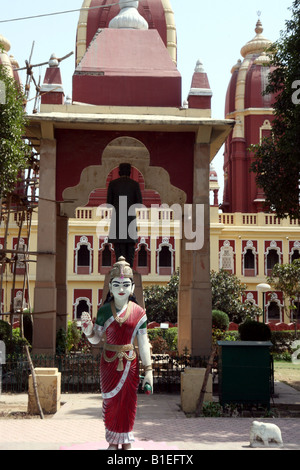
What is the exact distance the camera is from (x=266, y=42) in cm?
4069

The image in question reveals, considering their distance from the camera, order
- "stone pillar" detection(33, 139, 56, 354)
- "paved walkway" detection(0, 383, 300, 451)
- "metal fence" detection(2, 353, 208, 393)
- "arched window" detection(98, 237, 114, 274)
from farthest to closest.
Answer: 1. "arched window" detection(98, 237, 114, 274)
2. "stone pillar" detection(33, 139, 56, 354)
3. "metal fence" detection(2, 353, 208, 393)
4. "paved walkway" detection(0, 383, 300, 451)

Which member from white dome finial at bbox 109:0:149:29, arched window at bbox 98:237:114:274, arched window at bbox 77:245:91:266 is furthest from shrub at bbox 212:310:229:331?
arched window at bbox 77:245:91:266

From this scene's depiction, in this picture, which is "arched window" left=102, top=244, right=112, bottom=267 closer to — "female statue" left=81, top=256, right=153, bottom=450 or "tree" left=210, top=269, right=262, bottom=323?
"tree" left=210, top=269, right=262, bottom=323

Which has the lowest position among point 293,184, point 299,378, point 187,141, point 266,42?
→ point 299,378

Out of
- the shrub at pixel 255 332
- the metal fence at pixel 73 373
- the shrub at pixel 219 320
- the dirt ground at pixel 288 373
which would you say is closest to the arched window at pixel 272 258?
the shrub at pixel 219 320

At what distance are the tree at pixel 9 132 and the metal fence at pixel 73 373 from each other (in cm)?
380

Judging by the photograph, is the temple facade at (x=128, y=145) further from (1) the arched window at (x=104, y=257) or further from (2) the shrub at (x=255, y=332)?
(1) the arched window at (x=104, y=257)

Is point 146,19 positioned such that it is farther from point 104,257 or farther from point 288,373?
point 288,373

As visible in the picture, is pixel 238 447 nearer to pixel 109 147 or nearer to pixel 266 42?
pixel 109 147

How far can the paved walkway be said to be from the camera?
311 inches

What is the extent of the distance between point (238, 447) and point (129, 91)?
32.3 feet

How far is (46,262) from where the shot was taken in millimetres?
13906

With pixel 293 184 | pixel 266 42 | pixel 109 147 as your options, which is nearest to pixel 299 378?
pixel 293 184

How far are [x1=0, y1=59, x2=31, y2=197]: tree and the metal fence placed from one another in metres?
3.80
